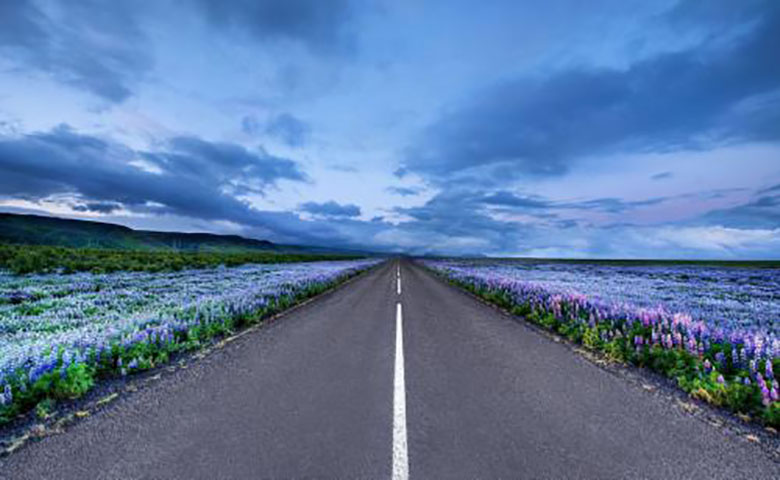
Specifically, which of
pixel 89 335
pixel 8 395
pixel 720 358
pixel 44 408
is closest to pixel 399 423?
pixel 44 408

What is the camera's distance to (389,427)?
156 inches

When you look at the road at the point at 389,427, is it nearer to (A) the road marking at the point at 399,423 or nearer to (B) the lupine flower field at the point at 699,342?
(A) the road marking at the point at 399,423

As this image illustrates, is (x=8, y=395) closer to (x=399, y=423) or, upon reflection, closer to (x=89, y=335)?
(x=89, y=335)

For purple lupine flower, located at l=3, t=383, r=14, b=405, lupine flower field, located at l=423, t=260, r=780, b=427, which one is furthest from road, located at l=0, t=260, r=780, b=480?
purple lupine flower, located at l=3, t=383, r=14, b=405

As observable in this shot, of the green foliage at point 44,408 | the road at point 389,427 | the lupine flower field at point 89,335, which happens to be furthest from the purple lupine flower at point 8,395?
the road at point 389,427

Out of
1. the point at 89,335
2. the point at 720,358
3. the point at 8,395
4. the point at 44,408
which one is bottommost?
the point at 44,408

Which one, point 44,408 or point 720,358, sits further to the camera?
point 720,358

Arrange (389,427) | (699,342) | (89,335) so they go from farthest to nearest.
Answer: (89,335), (699,342), (389,427)

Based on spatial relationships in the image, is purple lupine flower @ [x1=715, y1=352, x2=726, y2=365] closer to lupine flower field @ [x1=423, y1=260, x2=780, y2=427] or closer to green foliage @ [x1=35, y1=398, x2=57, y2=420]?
lupine flower field @ [x1=423, y1=260, x2=780, y2=427]

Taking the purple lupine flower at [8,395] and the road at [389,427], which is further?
the purple lupine flower at [8,395]

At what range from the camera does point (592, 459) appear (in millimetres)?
3375

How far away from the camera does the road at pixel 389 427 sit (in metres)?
3.20

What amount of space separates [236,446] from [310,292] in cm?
1472

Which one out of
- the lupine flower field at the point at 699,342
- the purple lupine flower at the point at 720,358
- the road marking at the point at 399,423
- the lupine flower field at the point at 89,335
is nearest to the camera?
the road marking at the point at 399,423
